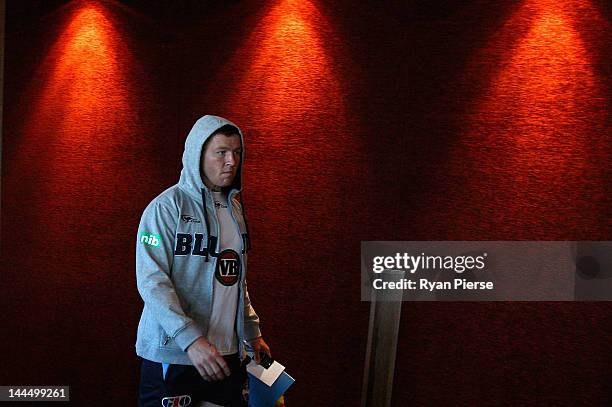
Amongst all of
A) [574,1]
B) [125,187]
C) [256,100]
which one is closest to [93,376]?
[125,187]

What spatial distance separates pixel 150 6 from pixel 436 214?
1.85 metres

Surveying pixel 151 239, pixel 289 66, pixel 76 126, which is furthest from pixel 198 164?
pixel 76 126

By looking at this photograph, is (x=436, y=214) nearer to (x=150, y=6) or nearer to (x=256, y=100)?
(x=256, y=100)

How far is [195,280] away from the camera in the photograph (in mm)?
2135

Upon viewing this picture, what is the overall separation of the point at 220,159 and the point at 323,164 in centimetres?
131

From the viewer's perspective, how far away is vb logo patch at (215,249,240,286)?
2166 millimetres

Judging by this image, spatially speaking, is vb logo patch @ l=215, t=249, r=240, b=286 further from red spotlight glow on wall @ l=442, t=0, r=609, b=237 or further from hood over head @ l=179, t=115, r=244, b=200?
red spotlight glow on wall @ l=442, t=0, r=609, b=237

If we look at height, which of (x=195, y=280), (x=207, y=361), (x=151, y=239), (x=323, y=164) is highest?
(x=323, y=164)

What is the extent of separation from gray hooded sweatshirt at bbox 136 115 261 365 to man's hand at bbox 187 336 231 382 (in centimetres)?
5

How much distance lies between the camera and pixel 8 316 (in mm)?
3910

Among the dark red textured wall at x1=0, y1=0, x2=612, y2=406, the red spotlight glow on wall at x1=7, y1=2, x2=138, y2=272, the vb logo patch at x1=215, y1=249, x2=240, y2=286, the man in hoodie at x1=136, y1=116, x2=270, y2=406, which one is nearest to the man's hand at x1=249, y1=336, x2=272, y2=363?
the man in hoodie at x1=136, y1=116, x2=270, y2=406

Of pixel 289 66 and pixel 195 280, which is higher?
pixel 289 66

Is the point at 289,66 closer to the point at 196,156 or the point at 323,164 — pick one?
the point at 323,164

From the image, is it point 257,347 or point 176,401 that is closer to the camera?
point 176,401
